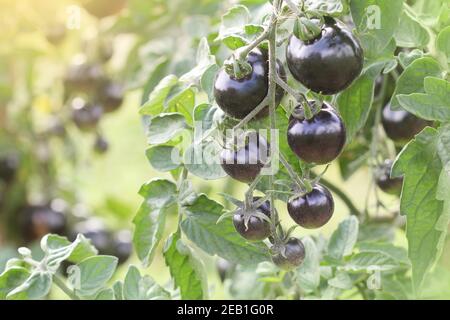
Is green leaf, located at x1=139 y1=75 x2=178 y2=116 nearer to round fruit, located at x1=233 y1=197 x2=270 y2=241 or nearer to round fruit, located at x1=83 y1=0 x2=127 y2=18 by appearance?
round fruit, located at x1=233 y1=197 x2=270 y2=241

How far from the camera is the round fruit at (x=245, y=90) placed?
54cm

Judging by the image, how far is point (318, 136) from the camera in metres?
0.53

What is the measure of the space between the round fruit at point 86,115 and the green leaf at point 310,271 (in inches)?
27.0

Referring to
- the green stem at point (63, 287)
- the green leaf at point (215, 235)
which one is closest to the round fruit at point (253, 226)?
the green leaf at point (215, 235)

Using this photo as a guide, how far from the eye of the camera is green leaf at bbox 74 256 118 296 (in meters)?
0.69

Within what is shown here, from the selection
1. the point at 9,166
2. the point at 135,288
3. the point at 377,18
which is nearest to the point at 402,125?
the point at 377,18

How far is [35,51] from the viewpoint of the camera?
1455mm

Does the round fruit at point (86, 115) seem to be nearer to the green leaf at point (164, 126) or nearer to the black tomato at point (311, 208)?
the green leaf at point (164, 126)

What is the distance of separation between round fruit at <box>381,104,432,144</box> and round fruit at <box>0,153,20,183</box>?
93 cm

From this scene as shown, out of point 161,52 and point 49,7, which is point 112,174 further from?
point 161,52

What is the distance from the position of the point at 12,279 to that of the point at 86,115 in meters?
0.70

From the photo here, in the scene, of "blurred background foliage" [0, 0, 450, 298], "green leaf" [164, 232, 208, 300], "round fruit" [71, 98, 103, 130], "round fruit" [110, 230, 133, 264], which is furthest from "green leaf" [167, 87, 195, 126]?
"round fruit" [110, 230, 133, 264]
